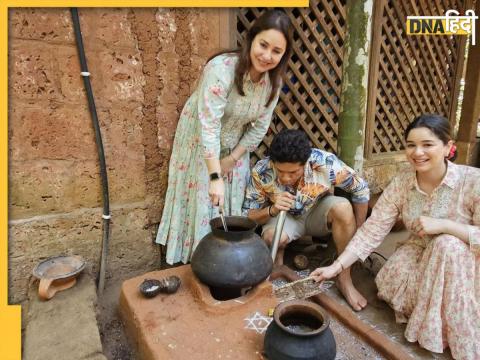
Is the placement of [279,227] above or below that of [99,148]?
below

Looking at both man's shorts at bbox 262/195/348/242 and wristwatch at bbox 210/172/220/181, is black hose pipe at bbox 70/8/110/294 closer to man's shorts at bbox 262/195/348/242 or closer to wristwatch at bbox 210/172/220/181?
wristwatch at bbox 210/172/220/181

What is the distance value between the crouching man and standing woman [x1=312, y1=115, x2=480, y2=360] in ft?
0.71

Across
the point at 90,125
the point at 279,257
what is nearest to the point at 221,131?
the point at 90,125

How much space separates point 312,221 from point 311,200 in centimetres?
19

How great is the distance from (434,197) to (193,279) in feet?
4.64

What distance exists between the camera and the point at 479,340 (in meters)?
1.73

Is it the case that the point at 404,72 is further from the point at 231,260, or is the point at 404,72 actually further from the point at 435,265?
the point at 231,260

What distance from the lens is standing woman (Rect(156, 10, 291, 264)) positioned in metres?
2.01

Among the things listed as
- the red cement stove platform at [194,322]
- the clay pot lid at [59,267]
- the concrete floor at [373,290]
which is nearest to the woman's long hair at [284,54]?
the red cement stove platform at [194,322]

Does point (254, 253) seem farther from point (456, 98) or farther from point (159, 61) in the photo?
point (456, 98)

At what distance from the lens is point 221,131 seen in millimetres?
2371

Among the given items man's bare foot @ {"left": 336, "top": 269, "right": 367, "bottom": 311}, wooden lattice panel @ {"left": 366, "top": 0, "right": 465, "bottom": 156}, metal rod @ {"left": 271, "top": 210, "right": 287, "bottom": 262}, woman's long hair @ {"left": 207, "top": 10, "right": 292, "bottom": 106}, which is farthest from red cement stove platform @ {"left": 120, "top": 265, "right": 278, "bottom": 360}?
wooden lattice panel @ {"left": 366, "top": 0, "right": 465, "bottom": 156}

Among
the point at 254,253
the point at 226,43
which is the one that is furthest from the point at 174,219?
the point at 226,43

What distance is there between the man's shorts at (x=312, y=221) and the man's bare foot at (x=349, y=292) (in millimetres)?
339
